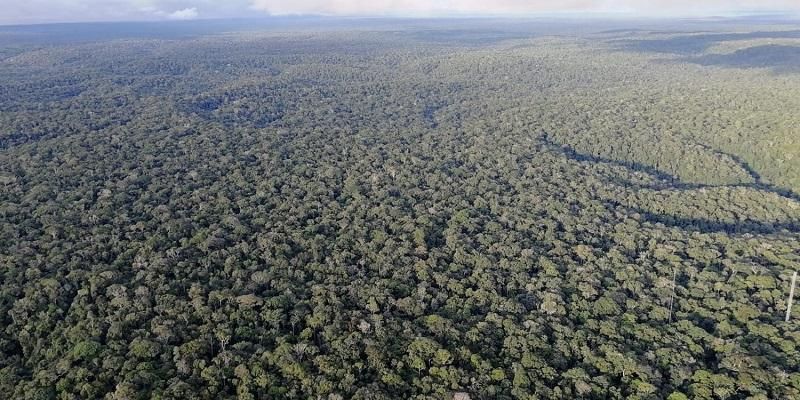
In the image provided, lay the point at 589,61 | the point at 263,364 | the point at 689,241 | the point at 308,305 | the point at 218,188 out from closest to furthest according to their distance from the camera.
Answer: the point at 263,364 → the point at 308,305 → the point at 689,241 → the point at 218,188 → the point at 589,61

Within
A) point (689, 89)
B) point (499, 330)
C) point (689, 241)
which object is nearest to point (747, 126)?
point (689, 89)

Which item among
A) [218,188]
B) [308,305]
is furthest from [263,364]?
[218,188]

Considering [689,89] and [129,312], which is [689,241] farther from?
[689,89]

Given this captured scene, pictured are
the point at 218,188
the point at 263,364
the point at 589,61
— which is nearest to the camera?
the point at 263,364

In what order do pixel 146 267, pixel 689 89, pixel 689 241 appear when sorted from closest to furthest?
pixel 146 267 < pixel 689 241 < pixel 689 89

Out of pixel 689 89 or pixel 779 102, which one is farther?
pixel 689 89

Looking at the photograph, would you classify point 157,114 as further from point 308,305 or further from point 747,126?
point 747,126
